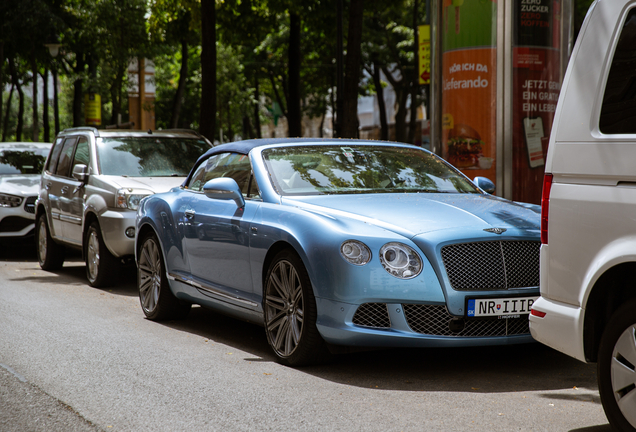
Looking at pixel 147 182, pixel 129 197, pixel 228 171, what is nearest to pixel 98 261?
pixel 129 197

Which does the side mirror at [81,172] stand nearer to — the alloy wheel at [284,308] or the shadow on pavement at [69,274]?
the shadow on pavement at [69,274]

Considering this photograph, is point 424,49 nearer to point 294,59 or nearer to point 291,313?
point 294,59

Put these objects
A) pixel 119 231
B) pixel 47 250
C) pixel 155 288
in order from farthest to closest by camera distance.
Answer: pixel 47 250
pixel 119 231
pixel 155 288

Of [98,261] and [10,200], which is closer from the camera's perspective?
[98,261]

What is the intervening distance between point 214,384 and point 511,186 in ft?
24.4

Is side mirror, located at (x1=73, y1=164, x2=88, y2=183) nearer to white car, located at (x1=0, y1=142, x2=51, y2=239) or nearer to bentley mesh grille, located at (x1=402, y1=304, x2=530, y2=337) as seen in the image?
white car, located at (x1=0, y1=142, x2=51, y2=239)

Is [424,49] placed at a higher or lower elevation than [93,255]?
A: higher

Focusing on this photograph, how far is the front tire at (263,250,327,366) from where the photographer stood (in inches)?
214

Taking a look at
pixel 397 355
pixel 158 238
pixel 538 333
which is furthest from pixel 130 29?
pixel 538 333

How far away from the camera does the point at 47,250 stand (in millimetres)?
11836

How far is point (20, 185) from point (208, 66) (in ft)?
14.3

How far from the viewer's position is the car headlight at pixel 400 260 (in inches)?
202

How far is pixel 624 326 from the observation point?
3732 millimetres

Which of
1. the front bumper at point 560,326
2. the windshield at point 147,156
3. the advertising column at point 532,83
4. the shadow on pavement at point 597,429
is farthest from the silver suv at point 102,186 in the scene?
the shadow on pavement at point 597,429
